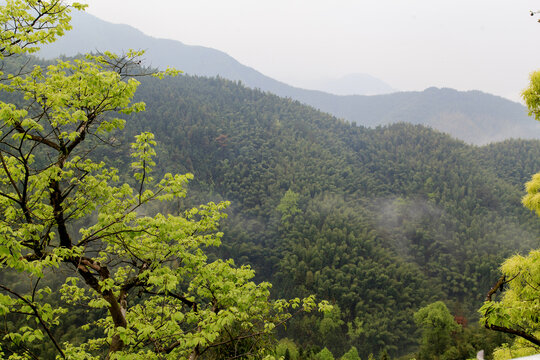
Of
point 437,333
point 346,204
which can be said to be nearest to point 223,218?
point 437,333

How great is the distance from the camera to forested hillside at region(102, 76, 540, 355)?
68.1 metres

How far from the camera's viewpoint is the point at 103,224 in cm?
466

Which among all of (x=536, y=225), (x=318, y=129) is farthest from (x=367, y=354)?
(x=318, y=129)

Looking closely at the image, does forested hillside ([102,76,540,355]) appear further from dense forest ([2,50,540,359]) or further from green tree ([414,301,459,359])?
green tree ([414,301,459,359])

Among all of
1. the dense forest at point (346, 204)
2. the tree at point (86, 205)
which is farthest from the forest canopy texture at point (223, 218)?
the dense forest at point (346, 204)

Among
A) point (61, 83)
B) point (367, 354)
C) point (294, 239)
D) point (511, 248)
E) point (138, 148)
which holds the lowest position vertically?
point (367, 354)

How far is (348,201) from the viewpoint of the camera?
331 ft

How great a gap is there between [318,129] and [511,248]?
256 feet

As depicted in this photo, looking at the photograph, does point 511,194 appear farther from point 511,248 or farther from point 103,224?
point 103,224

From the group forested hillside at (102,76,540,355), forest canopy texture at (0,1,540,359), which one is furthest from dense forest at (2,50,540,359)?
forest canopy texture at (0,1,540,359)

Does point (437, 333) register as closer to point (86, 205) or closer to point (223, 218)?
point (223, 218)

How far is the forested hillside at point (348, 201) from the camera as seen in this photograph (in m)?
68.1

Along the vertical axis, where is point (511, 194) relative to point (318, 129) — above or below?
below

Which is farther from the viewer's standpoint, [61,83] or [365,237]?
[365,237]
